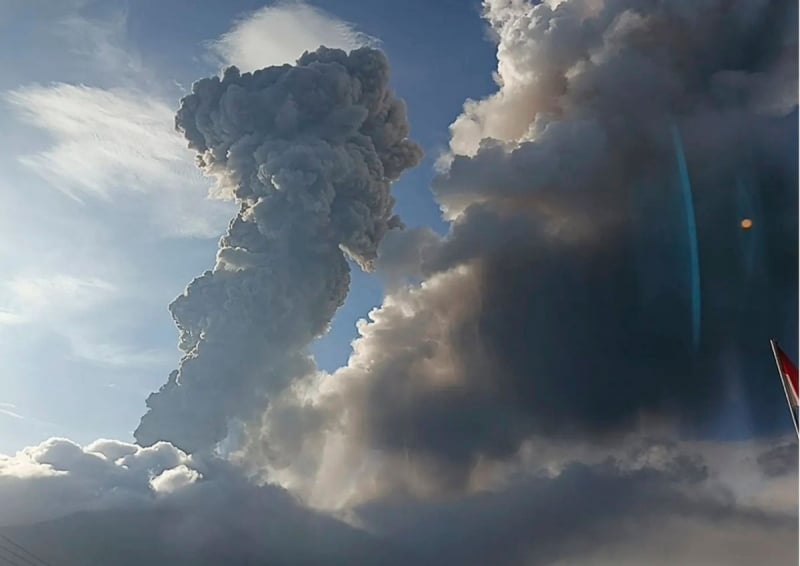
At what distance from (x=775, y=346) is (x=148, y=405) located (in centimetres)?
13277

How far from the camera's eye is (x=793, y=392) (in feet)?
92.0

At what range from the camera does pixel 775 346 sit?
91.4 ft

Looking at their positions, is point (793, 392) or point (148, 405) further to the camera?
point (148, 405)

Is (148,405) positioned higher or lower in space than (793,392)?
higher

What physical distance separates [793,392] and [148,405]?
13269cm

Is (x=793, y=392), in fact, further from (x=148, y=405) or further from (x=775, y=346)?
(x=148, y=405)

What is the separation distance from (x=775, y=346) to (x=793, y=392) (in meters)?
1.91

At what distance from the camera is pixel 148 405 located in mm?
143375

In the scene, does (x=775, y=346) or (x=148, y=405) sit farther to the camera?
(x=148, y=405)

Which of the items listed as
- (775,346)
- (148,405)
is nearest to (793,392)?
(775,346)

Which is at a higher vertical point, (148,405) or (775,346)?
(148,405)
